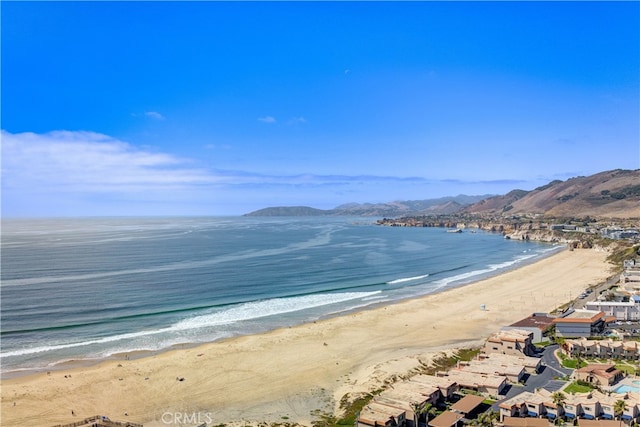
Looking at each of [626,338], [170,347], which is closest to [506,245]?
[626,338]

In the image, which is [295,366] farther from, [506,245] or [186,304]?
[506,245]

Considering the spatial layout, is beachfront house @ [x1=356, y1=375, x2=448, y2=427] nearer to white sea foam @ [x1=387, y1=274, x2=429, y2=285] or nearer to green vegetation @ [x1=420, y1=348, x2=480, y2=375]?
green vegetation @ [x1=420, y1=348, x2=480, y2=375]

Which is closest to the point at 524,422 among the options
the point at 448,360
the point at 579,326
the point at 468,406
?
the point at 468,406

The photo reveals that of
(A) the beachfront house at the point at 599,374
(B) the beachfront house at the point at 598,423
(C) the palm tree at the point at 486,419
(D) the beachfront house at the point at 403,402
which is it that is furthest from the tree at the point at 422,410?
(A) the beachfront house at the point at 599,374

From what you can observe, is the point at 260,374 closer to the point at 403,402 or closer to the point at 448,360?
the point at 403,402

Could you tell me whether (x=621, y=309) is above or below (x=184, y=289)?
below

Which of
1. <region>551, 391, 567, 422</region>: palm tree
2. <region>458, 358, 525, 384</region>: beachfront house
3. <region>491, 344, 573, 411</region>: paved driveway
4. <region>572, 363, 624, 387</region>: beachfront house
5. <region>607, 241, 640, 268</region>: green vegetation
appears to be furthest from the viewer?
<region>607, 241, 640, 268</region>: green vegetation

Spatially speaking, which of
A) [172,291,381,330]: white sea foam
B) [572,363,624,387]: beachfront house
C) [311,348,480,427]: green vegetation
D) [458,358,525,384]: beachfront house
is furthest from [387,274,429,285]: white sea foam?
[572,363,624,387]: beachfront house
